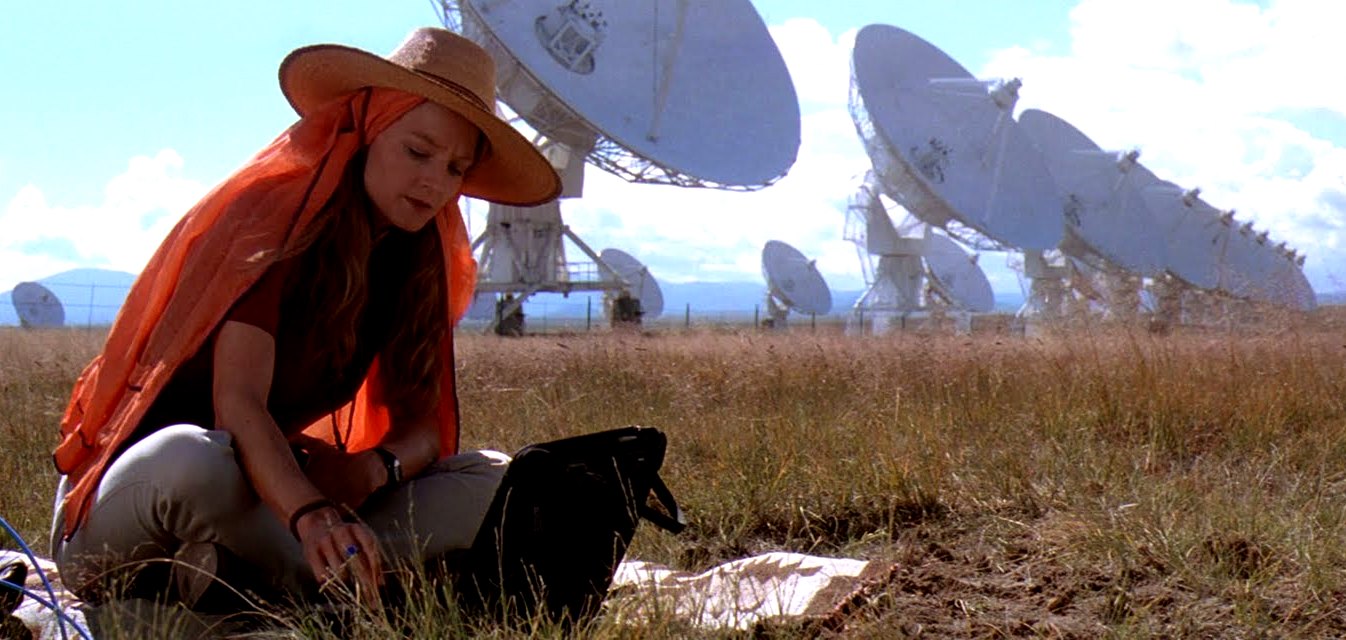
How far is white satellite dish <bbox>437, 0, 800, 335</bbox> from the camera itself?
55.6 ft

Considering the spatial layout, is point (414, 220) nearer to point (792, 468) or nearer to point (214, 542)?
point (214, 542)

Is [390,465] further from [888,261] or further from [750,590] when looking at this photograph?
[888,261]

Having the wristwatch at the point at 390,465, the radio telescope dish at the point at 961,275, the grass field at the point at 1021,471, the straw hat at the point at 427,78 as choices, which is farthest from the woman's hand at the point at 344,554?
the radio telescope dish at the point at 961,275

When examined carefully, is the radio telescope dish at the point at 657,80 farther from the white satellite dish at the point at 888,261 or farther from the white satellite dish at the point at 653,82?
the white satellite dish at the point at 888,261

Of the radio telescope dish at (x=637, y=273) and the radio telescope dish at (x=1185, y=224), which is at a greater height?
the radio telescope dish at (x=1185, y=224)

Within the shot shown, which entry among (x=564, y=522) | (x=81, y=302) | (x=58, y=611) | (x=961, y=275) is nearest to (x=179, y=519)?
(x=58, y=611)

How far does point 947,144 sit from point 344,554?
23.6m

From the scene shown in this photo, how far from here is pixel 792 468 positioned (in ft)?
10.8

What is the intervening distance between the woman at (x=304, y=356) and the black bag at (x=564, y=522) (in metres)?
0.16

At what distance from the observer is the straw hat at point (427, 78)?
218cm

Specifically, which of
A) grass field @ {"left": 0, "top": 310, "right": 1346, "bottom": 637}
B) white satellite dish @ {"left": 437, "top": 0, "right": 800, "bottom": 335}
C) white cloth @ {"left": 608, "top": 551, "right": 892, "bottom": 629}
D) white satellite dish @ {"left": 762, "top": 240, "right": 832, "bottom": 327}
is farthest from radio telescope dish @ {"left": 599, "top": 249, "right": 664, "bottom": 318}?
white cloth @ {"left": 608, "top": 551, "right": 892, "bottom": 629}

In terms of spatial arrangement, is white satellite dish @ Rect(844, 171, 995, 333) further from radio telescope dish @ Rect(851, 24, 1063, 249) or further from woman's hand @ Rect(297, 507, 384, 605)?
woman's hand @ Rect(297, 507, 384, 605)

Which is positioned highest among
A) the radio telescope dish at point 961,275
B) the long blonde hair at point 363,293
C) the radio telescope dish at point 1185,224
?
the radio telescope dish at point 1185,224

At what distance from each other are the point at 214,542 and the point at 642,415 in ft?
9.05
